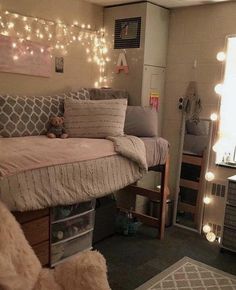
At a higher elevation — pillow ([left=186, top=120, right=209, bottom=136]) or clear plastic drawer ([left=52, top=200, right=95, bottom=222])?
pillow ([left=186, top=120, right=209, bottom=136])

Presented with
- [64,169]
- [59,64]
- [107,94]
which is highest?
[59,64]

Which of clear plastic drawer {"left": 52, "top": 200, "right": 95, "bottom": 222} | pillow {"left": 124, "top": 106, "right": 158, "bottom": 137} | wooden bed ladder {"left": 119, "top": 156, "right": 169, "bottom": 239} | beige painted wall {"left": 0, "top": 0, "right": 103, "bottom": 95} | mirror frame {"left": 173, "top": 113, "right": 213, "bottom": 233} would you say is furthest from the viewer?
mirror frame {"left": 173, "top": 113, "right": 213, "bottom": 233}

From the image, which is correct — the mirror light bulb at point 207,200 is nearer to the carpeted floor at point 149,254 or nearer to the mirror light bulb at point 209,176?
the mirror light bulb at point 209,176

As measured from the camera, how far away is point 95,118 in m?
2.71

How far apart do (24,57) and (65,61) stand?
485 millimetres

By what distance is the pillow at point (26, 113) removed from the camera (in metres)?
2.60

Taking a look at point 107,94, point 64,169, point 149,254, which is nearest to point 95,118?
point 107,94

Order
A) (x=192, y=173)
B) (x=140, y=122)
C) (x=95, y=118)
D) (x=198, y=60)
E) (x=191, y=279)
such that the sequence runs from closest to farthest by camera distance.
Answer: (x=191, y=279), (x=95, y=118), (x=140, y=122), (x=198, y=60), (x=192, y=173)

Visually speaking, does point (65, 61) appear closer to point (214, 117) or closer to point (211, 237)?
point (214, 117)

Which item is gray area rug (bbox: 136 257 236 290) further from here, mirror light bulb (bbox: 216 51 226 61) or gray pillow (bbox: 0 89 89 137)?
mirror light bulb (bbox: 216 51 226 61)

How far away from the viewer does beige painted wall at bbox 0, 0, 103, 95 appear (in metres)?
2.84

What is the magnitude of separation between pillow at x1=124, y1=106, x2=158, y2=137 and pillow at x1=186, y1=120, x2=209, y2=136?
1.58 ft

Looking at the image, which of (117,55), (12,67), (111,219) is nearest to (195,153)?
(111,219)

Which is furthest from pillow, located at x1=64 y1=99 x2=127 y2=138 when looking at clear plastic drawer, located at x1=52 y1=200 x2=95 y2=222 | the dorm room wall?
the dorm room wall
